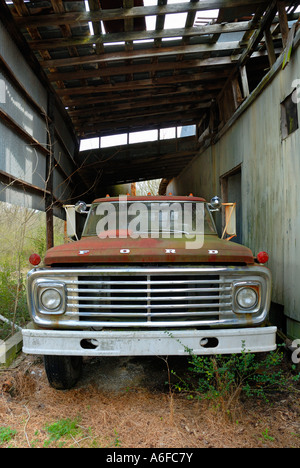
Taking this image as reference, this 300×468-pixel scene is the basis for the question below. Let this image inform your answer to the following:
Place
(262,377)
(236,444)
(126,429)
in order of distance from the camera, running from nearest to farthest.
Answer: (236,444)
(126,429)
(262,377)

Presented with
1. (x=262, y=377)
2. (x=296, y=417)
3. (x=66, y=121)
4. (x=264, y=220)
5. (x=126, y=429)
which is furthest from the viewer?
(x=66, y=121)

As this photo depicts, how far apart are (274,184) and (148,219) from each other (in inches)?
75.2

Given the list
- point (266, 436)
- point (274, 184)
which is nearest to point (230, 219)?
point (274, 184)

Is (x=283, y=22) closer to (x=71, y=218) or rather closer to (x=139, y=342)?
(x=71, y=218)

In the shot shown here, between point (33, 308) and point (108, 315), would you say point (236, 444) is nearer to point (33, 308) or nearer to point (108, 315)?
point (108, 315)

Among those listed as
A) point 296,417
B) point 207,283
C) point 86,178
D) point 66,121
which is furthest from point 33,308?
point 86,178

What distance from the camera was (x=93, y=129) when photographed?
9156 mm

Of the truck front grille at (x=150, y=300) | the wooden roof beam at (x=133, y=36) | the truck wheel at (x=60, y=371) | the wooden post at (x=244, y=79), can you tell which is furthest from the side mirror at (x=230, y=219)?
the wooden post at (x=244, y=79)

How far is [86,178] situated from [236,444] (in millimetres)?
9852

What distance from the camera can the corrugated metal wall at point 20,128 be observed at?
4.30m

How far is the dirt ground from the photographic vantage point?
237 cm

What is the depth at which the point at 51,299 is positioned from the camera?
2.72 m

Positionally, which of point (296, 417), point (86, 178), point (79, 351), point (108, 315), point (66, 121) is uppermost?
point (66, 121)

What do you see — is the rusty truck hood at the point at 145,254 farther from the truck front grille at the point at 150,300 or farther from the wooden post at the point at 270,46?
the wooden post at the point at 270,46
